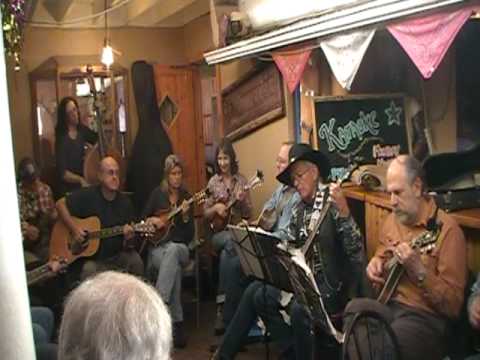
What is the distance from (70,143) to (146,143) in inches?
26.9

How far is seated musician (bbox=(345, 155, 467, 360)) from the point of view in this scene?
282 centimetres

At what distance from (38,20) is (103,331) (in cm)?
582

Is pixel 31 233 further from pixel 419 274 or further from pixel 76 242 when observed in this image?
pixel 419 274

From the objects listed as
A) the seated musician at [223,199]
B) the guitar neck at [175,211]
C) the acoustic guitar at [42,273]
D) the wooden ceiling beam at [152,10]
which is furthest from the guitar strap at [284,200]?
the wooden ceiling beam at [152,10]

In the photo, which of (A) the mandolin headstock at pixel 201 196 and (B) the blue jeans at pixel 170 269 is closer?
(B) the blue jeans at pixel 170 269

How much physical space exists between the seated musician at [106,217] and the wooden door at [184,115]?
73.5 inches

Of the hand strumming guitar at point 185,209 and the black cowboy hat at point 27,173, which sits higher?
the black cowboy hat at point 27,173

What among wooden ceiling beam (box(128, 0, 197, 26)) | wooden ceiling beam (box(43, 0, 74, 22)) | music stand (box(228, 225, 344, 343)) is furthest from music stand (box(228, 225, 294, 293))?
wooden ceiling beam (box(43, 0, 74, 22))

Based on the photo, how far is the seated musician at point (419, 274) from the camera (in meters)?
2.82

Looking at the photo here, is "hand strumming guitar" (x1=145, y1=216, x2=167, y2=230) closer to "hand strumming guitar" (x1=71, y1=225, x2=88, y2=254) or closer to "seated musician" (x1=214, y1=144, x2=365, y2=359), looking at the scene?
"hand strumming guitar" (x1=71, y1=225, x2=88, y2=254)

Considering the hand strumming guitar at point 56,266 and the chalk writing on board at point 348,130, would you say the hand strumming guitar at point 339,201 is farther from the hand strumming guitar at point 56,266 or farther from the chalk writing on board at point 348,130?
the hand strumming guitar at point 56,266

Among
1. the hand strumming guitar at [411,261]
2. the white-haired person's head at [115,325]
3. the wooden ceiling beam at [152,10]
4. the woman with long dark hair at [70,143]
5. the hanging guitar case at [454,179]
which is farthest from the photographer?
the woman with long dark hair at [70,143]

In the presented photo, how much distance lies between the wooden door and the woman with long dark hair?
0.74 meters

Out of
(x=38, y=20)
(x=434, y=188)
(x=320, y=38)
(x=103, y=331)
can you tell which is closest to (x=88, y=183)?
(x=38, y=20)
